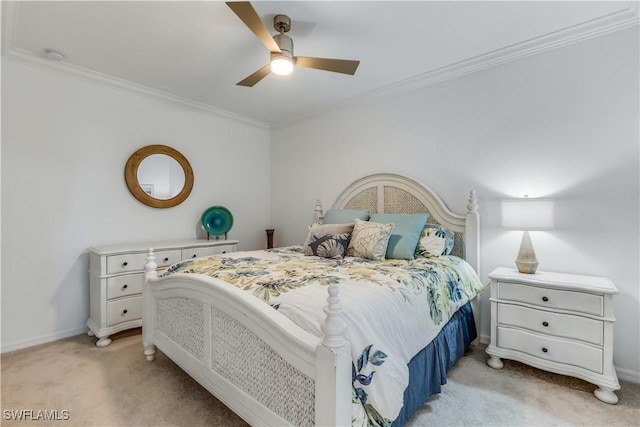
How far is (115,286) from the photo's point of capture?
99.9 inches

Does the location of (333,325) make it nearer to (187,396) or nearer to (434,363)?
(434,363)

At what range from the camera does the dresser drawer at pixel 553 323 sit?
70.2 inches

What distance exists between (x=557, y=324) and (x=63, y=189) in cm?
408

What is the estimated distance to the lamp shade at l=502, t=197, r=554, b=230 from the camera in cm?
198

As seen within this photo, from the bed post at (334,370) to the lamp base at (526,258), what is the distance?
1.80 metres

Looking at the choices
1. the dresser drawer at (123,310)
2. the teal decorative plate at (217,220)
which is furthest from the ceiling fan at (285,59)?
the dresser drawer at (123,310)

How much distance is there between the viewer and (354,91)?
321 cm

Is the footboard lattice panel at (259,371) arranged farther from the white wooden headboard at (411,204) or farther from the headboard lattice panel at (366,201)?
the headboard lattice panel at (366,201)

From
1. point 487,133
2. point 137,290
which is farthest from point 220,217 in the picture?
point 487,133

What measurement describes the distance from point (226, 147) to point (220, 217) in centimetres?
97

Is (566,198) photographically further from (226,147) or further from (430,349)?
(226,147)

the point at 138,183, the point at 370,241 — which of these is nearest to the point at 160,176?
the point at 138,183

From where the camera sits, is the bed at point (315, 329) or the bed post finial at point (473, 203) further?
the bed post finial at point (473, 203)

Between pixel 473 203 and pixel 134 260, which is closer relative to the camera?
pixel 473 203
